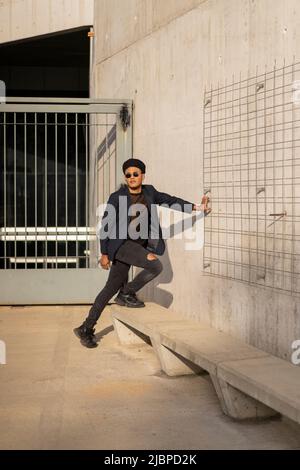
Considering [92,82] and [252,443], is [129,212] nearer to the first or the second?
[252,443]

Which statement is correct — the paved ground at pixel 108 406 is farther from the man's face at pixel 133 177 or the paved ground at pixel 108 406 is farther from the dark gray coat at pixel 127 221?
the man's face at pixel 133 177

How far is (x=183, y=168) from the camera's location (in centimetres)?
679

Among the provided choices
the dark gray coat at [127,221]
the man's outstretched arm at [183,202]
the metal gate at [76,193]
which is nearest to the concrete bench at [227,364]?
the dark gray coat at [127,221]

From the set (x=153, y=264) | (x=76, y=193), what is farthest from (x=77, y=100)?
(x=153, y=264)

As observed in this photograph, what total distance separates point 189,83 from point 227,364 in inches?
126

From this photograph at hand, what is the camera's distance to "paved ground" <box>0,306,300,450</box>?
3.90 m

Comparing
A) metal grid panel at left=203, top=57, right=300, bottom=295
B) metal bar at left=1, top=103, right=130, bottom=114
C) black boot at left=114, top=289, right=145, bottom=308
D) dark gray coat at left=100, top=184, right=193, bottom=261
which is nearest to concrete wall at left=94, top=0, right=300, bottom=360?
metal grid panel at left=203, top=57, right=300, bottom=295

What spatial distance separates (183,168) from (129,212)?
108 cm

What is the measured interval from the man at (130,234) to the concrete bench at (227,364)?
31 cm

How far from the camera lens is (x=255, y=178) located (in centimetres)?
535

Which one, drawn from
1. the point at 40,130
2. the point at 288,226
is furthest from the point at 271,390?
the point at 40,130

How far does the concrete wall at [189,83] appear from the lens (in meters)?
5.14

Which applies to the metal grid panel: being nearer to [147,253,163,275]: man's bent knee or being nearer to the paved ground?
[147,253,163,275]: man's bent knee

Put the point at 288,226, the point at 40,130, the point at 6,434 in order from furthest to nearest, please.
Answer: the point at 40,130
the point at 288,226
the point at 6,434
